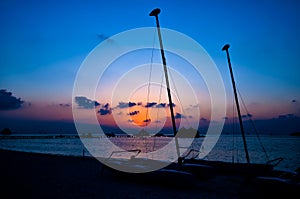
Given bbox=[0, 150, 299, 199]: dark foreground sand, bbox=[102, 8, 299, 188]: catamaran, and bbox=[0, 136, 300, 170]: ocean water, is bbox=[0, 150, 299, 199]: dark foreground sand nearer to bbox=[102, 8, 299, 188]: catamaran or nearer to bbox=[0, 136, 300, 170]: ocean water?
bbox=[102, 8, 299, 188]: catamaran

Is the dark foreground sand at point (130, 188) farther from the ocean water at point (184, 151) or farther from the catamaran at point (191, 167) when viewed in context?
the ocean water at point (184, 151)

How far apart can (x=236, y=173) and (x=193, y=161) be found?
2874 mm

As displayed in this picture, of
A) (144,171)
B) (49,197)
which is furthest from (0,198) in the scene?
(144,171)

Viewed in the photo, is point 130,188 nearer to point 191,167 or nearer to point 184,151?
point 191,167

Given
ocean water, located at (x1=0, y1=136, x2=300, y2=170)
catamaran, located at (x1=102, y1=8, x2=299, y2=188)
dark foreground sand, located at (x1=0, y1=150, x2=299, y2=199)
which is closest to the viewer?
dark foreground sand, located at (x1=0, y1=150, x2=299, y2=199)

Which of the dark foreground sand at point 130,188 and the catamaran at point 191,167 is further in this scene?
the catamaran at point 191,167

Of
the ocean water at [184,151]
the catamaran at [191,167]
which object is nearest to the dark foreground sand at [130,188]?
the catamaran at [191,167]

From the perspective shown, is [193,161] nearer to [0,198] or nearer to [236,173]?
[236,173]

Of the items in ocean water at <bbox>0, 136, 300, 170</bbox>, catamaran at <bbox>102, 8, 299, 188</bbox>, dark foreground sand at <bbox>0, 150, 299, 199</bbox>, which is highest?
catamaran at <bbox>102, 8, 299, 188</bbox>

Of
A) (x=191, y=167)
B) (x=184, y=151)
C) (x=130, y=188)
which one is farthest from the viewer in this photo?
(x=184, y=151)

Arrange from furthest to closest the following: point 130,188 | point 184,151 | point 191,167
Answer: point 184,151 < point 191,167 < point 130,188

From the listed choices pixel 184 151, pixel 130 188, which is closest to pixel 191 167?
pixel 130 188

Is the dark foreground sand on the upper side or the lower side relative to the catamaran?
lower

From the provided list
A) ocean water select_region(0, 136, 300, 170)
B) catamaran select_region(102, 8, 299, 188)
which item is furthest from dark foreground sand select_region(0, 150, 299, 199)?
ocean water select_region(0, 136, 300, 170)
